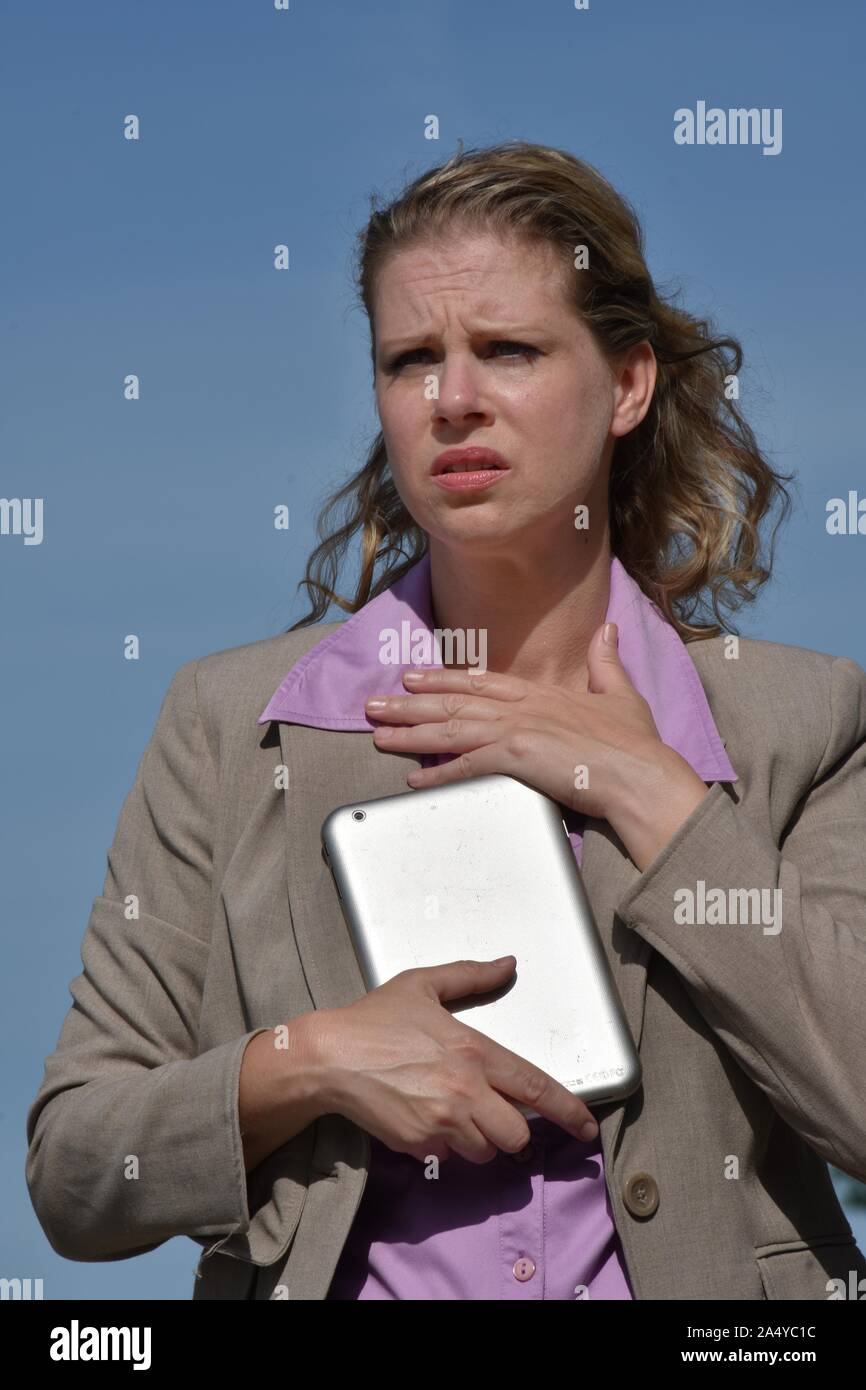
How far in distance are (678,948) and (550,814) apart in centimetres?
39

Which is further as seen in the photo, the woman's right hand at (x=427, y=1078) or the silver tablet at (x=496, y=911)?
the silver tablet at (x=496, y=911)

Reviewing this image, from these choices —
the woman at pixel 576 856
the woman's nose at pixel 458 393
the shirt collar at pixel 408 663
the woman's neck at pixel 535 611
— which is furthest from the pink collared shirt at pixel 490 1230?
the woman's nose at pixel 458 393

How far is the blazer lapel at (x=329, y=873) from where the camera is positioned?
3.68 meters

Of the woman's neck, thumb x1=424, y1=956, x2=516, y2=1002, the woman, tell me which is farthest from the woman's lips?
thumb x1=424, y1=956, x2=516, y2=1002

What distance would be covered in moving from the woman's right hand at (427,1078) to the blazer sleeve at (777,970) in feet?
1.08

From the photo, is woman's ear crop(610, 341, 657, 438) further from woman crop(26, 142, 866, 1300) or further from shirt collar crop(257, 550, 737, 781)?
shirt collar crop(257, 550, 737, 781)

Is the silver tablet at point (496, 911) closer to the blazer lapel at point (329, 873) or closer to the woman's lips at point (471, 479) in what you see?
the blazer lapel at point (329, 873)

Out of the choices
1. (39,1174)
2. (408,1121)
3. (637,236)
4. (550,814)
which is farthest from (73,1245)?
(637,236)

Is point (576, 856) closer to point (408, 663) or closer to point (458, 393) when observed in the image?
point (408, 663)

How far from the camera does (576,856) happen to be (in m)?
3.87

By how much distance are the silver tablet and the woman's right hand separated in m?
0.08

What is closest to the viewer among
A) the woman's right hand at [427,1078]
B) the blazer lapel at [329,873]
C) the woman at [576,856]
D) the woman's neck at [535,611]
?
the woman's right hand at [427,1078]

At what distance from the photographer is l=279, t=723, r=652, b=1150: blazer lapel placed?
368cm

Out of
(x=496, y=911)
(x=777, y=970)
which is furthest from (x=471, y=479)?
(x=777, y=970)
